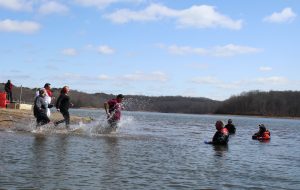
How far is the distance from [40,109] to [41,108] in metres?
0.09

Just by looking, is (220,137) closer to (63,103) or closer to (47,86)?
(63,103)

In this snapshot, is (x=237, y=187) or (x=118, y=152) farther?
(x=118, y=152)

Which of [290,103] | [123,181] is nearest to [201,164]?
[123,181]

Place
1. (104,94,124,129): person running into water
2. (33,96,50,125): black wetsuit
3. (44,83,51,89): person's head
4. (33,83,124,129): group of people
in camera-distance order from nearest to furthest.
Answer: (33,96,50,125): black wetsuit
(33,83,124,129): group of people
(44,83,51,89): person's head
(104,94,124,129): person running into water

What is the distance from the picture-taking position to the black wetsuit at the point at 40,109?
64.9 ft

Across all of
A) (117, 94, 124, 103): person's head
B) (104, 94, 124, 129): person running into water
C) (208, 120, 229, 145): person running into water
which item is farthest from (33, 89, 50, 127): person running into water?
(208, 120, 229, 145): person running into water

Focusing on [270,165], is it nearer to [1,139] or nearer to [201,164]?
[201,164]

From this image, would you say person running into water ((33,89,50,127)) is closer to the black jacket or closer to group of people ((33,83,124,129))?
group of people ((33,83,124,129))

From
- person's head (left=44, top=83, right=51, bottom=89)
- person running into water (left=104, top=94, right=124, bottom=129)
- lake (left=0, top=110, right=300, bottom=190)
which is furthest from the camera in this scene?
person running into water (left=104, top=94, right=124, bottom=129)

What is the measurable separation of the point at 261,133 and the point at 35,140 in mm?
13869

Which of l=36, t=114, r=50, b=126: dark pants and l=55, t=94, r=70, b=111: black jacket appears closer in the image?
l=36, t=114, r=50, b=126: dark pants

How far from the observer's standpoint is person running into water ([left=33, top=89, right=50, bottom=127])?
19.8 metres

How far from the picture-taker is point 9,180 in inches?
356

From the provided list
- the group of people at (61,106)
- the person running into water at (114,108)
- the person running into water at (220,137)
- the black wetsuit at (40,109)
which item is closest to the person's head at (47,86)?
the group of people at (61,106)
